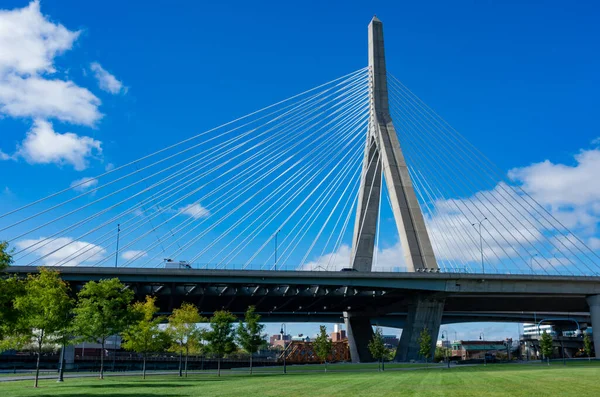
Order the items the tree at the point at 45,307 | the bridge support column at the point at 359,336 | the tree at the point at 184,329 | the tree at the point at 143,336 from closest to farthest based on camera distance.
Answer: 1. the tree at the point at 45,307
2. the tree at the point at 143,336
3. the tree at the point at 184,329
4. the bridge support column at the point at 359,336

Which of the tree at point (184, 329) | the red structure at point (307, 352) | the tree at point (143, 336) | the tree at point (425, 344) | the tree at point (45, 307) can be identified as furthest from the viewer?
the red structure at point (307, 352)

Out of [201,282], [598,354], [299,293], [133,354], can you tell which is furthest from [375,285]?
[133,354]

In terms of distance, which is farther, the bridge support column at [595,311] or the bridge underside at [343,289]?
the bridge support column at [595,311]

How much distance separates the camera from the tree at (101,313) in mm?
36969

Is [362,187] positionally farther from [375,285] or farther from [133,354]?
[133,354]

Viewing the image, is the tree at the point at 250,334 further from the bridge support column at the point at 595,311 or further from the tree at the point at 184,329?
the bridge support column at the point at 595,311

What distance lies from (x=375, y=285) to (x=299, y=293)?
33.9 ft

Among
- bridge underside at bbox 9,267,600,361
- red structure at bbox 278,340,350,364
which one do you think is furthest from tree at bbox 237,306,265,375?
red structure at bbox 278,340,350,364

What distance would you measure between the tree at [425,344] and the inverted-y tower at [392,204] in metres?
1.72

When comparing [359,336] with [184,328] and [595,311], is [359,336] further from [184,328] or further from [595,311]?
[184,328]

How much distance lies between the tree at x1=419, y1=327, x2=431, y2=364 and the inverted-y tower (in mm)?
1719

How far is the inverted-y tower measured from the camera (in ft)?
191

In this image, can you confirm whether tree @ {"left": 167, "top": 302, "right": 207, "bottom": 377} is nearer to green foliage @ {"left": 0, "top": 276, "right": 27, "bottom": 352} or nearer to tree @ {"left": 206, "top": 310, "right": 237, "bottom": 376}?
tree @ {"left": 206, "top": 310, "right": 237, "bottom": 376}

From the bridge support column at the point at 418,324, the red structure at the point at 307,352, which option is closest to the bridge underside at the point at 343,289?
the bridge support column at the point at 418,324
